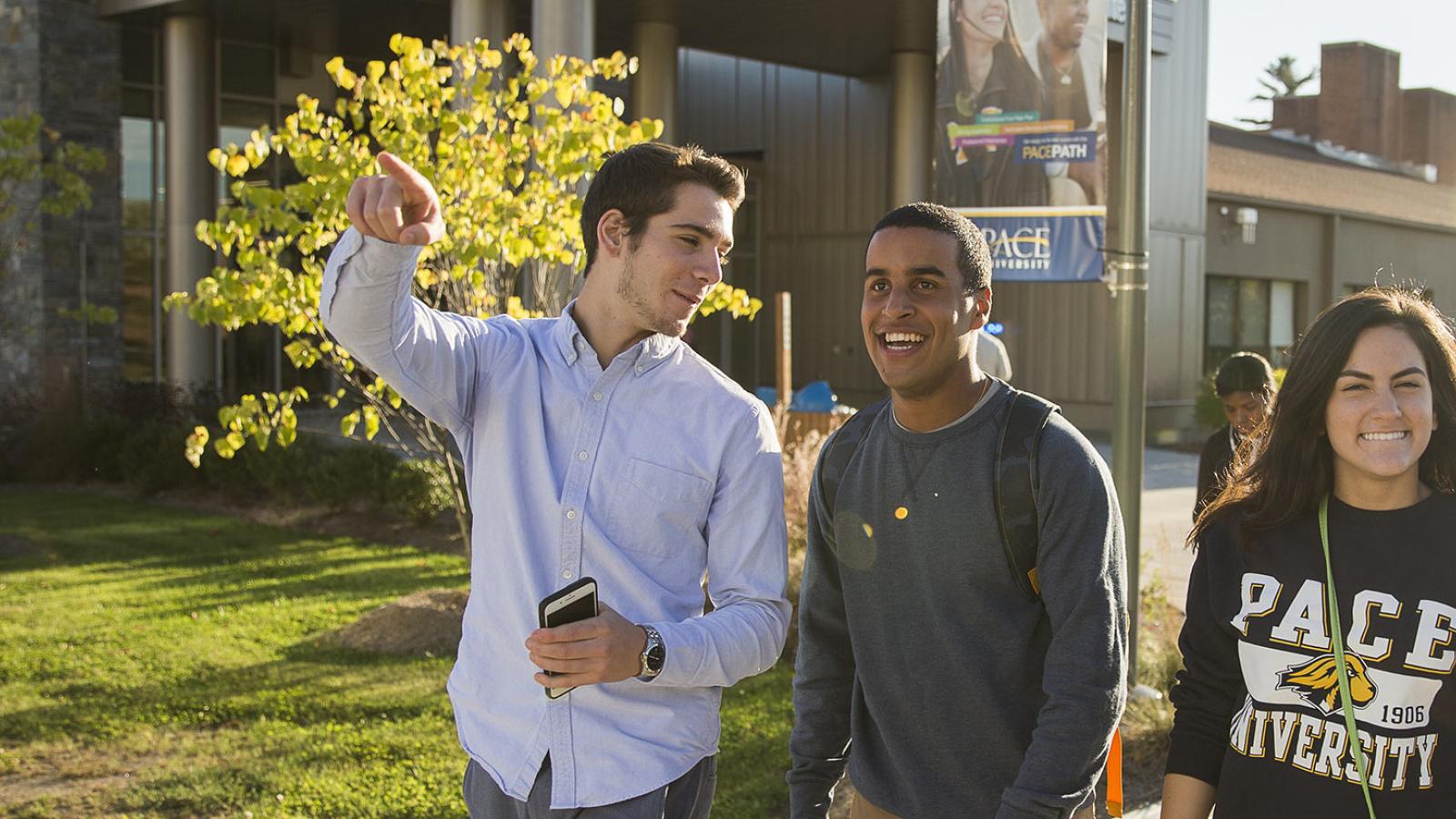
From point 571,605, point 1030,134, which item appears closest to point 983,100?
point 1030,134

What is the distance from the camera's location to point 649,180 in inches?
101

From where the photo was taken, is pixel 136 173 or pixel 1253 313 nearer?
pixel 136 173

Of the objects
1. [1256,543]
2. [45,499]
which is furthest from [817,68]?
[1256,543]

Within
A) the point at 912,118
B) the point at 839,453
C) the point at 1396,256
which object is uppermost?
the point at 912,118

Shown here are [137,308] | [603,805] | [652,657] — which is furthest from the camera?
[137,308]

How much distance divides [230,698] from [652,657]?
5.10 meters

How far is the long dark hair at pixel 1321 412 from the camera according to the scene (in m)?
2.56

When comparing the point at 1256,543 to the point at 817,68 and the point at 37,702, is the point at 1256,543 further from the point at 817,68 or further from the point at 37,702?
the point at 817,68

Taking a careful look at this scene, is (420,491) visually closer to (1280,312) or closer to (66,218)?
(66,218)

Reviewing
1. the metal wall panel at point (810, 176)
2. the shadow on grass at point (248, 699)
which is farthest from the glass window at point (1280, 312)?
the shadow on grass at point (248, 699)

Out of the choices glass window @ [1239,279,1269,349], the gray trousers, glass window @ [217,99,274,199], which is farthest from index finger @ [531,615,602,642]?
glass window @ [1239,279,1269,349]

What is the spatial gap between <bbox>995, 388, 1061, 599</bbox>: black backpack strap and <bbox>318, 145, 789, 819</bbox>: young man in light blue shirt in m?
0.40

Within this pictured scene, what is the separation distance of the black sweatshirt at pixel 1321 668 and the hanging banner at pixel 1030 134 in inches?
173

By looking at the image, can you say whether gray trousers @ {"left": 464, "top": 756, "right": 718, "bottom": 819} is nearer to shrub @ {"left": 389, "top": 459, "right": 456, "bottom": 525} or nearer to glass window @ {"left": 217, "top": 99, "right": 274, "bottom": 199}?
shrub @ {"left": 389, "top": 459, "right": 456, "bottom": 525}
